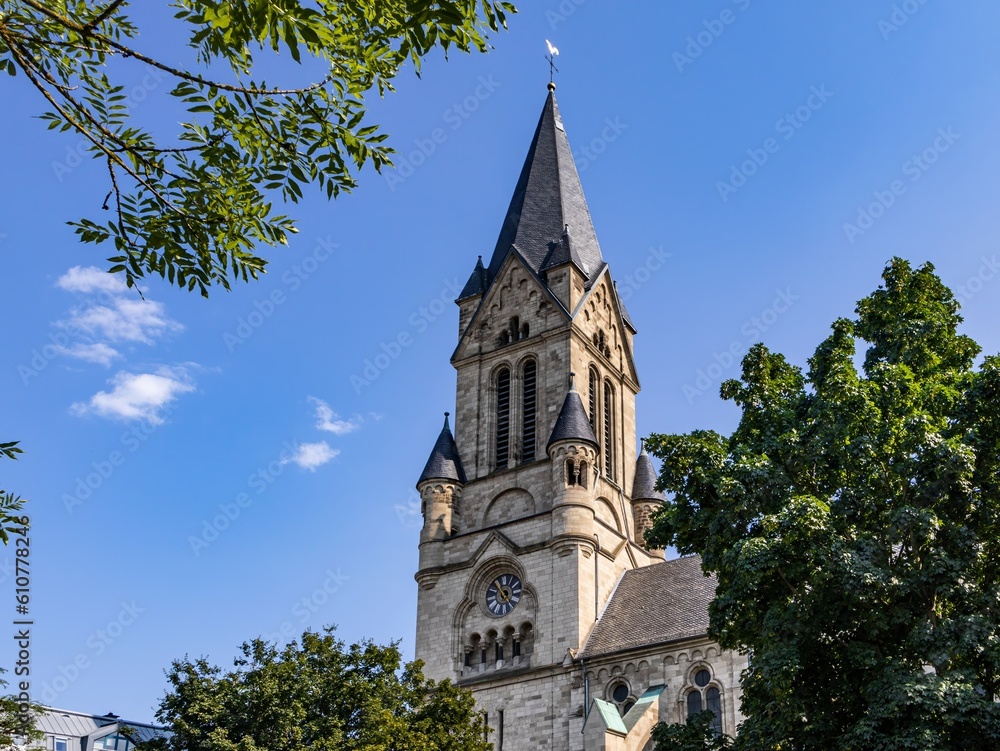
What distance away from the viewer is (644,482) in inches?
1777

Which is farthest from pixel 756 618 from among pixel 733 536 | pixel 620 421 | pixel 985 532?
pixel 620 421

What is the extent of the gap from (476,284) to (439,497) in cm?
1095

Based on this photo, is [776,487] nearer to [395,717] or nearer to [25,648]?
[395,717]

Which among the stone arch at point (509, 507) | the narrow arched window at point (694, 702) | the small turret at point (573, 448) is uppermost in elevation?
the small turret at point (573, 448)

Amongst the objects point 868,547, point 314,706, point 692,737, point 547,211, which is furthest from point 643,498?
point 868,547

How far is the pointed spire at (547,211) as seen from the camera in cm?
4794

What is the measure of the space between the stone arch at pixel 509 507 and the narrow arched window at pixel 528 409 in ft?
4.76

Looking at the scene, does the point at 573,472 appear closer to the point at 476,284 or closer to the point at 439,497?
the point at 439,497

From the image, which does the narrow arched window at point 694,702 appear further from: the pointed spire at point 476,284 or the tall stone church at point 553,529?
the pointed spire at point 476,284

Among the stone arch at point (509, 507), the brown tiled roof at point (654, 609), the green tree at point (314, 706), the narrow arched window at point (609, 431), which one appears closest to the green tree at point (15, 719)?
the green tree at point (314, 706)

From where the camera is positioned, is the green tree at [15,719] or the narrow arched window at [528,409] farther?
the narrow arched window at [528,409]

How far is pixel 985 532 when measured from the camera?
17.4 m

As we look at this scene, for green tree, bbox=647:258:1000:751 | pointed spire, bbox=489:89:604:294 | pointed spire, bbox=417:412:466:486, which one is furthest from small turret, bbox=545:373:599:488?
green tree, bbox=647:258:1000:751

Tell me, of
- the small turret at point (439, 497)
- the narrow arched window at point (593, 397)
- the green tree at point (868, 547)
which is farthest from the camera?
the narrow arched window at point (593, 397)
